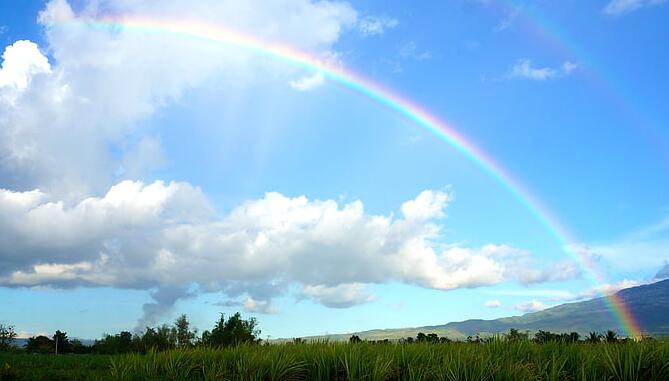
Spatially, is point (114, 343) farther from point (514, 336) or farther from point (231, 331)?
point (514, 336)

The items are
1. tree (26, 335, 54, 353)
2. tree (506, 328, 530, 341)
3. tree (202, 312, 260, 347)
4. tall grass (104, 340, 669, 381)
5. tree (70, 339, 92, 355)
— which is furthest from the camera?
tree (70, 339, 92, 355)

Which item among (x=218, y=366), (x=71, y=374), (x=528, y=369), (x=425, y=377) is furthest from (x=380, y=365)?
(x=71, y=374)

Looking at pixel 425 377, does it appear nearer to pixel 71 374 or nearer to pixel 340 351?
pixel 340 351

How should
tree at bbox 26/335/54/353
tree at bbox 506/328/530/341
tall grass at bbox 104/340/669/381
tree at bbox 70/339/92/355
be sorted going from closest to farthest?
tall grass at bbox 104/340/669/381 → tree at bbox 506/328/530/341 → tree at bbox 26/335/54/353 → tree at bbox 70/339/92/355

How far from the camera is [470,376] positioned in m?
11.3

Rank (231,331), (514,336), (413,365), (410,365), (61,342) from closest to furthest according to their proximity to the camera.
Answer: (410,365) < (413,365) < (514,336) < (231,331) < (61,342)

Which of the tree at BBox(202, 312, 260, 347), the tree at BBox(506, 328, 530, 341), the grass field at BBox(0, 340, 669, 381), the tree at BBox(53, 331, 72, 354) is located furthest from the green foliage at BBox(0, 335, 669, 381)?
A: the tree at BBox(53, 331, 72, 354)

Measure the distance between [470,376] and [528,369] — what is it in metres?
1.44

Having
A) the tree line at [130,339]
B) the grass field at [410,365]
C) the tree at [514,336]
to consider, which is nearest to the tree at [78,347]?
the tree line at [130,339]

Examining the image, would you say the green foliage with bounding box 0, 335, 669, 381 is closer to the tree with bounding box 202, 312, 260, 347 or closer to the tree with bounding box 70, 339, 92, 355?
the tree with bounding box 202, 312, 260, 347

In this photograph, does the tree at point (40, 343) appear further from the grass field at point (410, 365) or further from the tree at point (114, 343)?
the grass field at point (410, 365)

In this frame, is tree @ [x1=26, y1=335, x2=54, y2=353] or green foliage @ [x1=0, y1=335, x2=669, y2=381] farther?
tree @ [x1=26, y1=335, x2=54, y2=353]

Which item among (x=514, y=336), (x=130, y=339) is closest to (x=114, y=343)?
(x=130, y=339)

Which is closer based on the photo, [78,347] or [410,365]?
[410,365]
